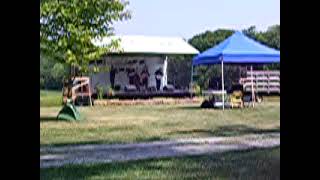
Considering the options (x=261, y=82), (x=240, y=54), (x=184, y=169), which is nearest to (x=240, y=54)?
(x=240, y=54)

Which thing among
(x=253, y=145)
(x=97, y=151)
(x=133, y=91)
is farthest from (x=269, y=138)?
(x=133, y=91)

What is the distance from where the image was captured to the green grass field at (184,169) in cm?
671

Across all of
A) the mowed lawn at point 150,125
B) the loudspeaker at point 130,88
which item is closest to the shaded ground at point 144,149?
the mowed lawn at point 150,125

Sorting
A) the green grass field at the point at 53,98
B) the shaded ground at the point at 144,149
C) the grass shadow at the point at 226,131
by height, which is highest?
the green grass field at the point at 53,98

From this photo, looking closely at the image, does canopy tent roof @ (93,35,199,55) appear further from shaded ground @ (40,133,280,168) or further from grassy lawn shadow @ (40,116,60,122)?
shaded ground @ (40,133,280,168)

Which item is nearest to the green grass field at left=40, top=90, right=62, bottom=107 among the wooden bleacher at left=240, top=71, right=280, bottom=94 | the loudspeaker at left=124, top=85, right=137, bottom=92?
the loudspeaker at left=124, top=85, right=137, bottom=92

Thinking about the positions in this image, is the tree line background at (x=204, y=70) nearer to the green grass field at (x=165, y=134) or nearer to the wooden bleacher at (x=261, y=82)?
the wooden bleacher at (x=261, y=82)

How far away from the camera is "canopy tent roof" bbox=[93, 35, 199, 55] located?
2468cm

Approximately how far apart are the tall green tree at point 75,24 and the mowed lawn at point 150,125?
169 cm

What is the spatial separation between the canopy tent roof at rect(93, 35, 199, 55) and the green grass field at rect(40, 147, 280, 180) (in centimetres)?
1630
